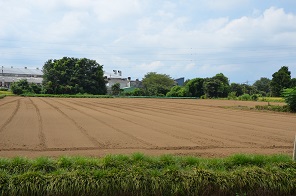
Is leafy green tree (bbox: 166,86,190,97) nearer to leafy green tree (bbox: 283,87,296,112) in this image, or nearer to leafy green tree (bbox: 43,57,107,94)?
leafy green tree (bbox: 43,57,107,94)

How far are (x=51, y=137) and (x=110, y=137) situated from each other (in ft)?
6.40

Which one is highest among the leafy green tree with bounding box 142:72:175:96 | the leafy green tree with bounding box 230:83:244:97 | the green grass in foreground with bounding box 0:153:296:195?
the leafy green tree with bounding box 142:72:175:96

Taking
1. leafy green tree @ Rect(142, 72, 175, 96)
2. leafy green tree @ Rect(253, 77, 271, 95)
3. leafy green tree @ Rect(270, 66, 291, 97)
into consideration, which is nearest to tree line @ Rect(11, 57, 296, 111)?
leafy green tree @ Rect(270, 66, 291, 97)

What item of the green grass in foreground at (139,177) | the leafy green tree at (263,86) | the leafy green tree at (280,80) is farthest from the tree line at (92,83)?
the green grass in foreground at (139,177)

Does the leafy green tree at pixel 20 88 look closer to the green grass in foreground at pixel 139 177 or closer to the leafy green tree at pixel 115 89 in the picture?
the leafy green tree at pixel 115 89

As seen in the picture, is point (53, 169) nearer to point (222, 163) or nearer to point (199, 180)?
point (199, 180)

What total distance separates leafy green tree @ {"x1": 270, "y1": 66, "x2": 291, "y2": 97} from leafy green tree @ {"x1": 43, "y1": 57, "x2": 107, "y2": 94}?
3485cm

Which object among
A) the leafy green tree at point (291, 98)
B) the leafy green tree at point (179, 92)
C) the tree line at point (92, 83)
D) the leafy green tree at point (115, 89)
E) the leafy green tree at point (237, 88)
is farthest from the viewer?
the leafy green tree at point (237, 88)

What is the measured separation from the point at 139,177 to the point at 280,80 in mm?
56604

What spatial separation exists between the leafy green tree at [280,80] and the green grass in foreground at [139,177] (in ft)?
176

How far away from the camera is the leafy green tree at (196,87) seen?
65.9 m

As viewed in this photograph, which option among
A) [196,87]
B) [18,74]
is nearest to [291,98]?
[196,87]

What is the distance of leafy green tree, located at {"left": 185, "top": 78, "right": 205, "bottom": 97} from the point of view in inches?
2594

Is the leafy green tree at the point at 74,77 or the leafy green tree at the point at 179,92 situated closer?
the leafy green tree at the point at 74,77
